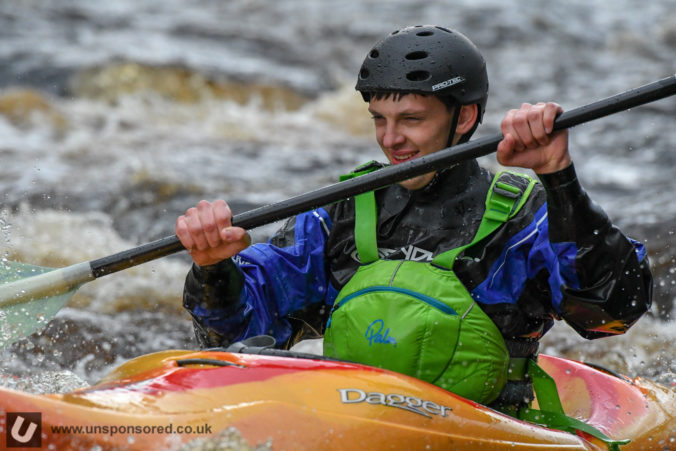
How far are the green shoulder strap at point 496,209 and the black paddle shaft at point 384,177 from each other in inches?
7.1

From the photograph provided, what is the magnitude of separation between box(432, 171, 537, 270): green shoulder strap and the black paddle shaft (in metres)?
0.18

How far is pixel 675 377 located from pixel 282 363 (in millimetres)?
2643

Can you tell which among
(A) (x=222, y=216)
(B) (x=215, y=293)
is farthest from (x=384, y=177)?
(B) (x=215, y=293)

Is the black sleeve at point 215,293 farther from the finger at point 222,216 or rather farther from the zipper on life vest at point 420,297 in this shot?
the zipper on life vest at point 420,297

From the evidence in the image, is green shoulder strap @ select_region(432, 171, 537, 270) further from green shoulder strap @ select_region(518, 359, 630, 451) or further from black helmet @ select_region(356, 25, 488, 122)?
green shoulder strap @ select_region(518, 359, 630, 451)

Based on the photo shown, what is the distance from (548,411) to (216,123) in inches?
275

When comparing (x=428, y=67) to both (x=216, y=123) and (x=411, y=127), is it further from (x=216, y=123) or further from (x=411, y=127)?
(x=216, y=123)

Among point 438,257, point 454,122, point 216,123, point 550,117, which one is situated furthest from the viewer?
point 216,123

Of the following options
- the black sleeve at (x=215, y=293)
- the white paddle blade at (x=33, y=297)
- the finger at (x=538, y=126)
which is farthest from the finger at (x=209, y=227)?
the finger at (x=538, y=126)

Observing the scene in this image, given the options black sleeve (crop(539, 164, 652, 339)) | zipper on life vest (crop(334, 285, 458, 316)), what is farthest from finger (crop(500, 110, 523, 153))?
zipper on life vest (crop(334, 285, 458, 316))

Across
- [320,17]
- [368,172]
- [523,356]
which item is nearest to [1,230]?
[368,172]

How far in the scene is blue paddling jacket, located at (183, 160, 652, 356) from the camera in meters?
2.64

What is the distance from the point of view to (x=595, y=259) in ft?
8.62

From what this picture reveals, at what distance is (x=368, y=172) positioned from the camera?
10.1ft
